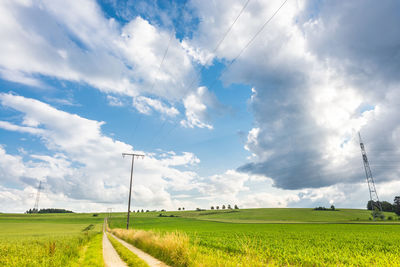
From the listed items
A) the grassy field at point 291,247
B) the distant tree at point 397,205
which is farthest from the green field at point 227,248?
the distant tree at point 397,205

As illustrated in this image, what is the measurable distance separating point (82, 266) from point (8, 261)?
4.18 m

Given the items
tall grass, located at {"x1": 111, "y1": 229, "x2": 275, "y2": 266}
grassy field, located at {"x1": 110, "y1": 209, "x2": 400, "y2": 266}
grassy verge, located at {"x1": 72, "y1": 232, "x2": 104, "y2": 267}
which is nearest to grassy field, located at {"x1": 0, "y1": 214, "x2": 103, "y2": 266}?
grassy verge, located at {"x1": 72, "y1": 232, "x2": 104, "y2": 267}

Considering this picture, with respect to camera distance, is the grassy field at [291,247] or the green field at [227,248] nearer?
the grassy field at [291,247]

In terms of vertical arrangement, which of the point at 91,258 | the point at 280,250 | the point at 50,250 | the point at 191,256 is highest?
the point at 191,256

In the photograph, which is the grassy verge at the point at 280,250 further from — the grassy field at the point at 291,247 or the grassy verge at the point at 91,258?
the grassy verge at the point at 91,258

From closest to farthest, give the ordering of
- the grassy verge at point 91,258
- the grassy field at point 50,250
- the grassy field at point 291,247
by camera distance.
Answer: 1. the grassy field at point 291,247
2. the grassy field at point 50,250
3. the grassy verge at point 91,258

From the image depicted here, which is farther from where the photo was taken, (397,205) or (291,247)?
(397,205)

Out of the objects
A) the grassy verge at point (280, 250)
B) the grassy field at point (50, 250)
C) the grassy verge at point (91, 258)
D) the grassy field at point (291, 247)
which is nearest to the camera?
the grassy verge at point (280, 250)

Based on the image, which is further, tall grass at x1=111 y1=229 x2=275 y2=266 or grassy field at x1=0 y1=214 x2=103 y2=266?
grassy field at x1=0 y1=214 x2=103 y2=266

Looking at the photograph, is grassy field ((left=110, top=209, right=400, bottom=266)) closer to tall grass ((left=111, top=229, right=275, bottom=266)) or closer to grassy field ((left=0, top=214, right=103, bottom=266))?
tall grass ((left=111, top=229, right=275, bottom=266))

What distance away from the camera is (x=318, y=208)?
146m

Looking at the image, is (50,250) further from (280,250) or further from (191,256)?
(280,250)

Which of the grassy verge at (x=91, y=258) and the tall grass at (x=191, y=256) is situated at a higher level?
the tall grass at (x=191, y=256)

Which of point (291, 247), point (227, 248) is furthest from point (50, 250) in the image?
point (291, 247)
